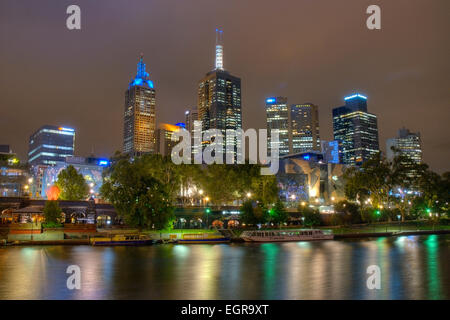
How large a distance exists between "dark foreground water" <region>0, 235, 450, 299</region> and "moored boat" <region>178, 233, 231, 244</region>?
59.1ft

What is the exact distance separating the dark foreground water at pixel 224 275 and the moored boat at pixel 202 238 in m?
18.0

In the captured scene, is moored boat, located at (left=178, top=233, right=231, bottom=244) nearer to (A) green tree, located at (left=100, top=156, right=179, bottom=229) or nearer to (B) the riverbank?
(B) the riverbank

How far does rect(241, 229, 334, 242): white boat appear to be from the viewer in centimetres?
8131

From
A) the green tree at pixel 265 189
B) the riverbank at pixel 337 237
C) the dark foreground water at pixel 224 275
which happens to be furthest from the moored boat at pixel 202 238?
the green tree at pixel 265 189

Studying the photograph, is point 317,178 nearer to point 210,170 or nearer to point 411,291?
point 210,170

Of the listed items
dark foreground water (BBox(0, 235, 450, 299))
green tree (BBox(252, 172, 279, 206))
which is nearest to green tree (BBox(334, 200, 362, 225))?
green tree (BBox(252, 172, 279, 206))

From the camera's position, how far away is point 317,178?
18000cm

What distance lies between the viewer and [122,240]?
7125 centimetres

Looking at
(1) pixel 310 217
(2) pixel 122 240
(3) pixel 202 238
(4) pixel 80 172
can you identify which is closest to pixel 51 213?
(2) pixel 122 240

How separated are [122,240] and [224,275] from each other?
37.0 metres

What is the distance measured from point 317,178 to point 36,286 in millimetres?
157244

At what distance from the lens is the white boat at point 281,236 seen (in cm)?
8131

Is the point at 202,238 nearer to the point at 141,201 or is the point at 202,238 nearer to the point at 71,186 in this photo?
the point at 141,201
